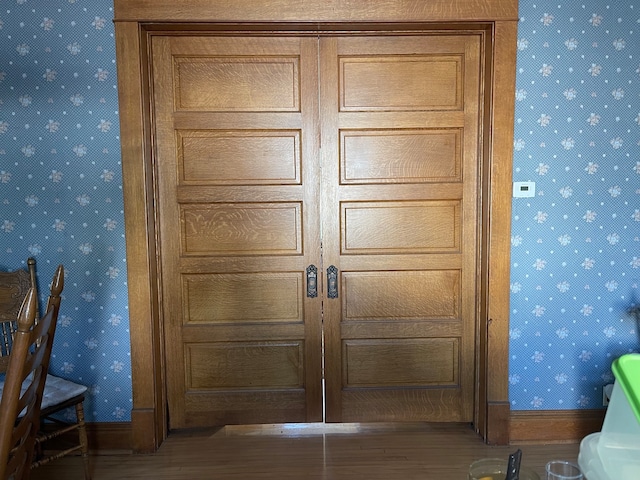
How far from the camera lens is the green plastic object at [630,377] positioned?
0.88 m

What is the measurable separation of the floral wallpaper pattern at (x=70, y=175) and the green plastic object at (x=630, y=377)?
218cm

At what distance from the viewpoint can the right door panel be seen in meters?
2.58

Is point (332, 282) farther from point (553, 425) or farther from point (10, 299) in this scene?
point (10, 299)

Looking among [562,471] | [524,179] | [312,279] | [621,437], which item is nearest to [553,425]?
[524,179]

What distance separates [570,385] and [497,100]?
4.78ft

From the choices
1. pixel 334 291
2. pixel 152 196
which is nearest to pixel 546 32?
pixel 334 291

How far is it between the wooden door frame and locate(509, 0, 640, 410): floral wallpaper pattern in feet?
0.26

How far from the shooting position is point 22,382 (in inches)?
55.2

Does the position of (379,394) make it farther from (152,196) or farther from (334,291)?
(152,196)

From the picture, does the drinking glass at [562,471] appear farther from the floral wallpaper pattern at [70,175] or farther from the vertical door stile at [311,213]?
the floral wallpaper pattern at [70,175]

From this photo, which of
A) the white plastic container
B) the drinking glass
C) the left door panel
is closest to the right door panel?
the left door panel

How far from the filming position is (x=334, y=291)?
269 cm

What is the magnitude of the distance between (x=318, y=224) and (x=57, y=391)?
1.40 meters

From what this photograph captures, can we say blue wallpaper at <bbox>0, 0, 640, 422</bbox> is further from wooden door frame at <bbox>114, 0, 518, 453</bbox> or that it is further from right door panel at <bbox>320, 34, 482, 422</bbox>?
right door panel at <bbox>320, 34, 482, 422</bbox>
